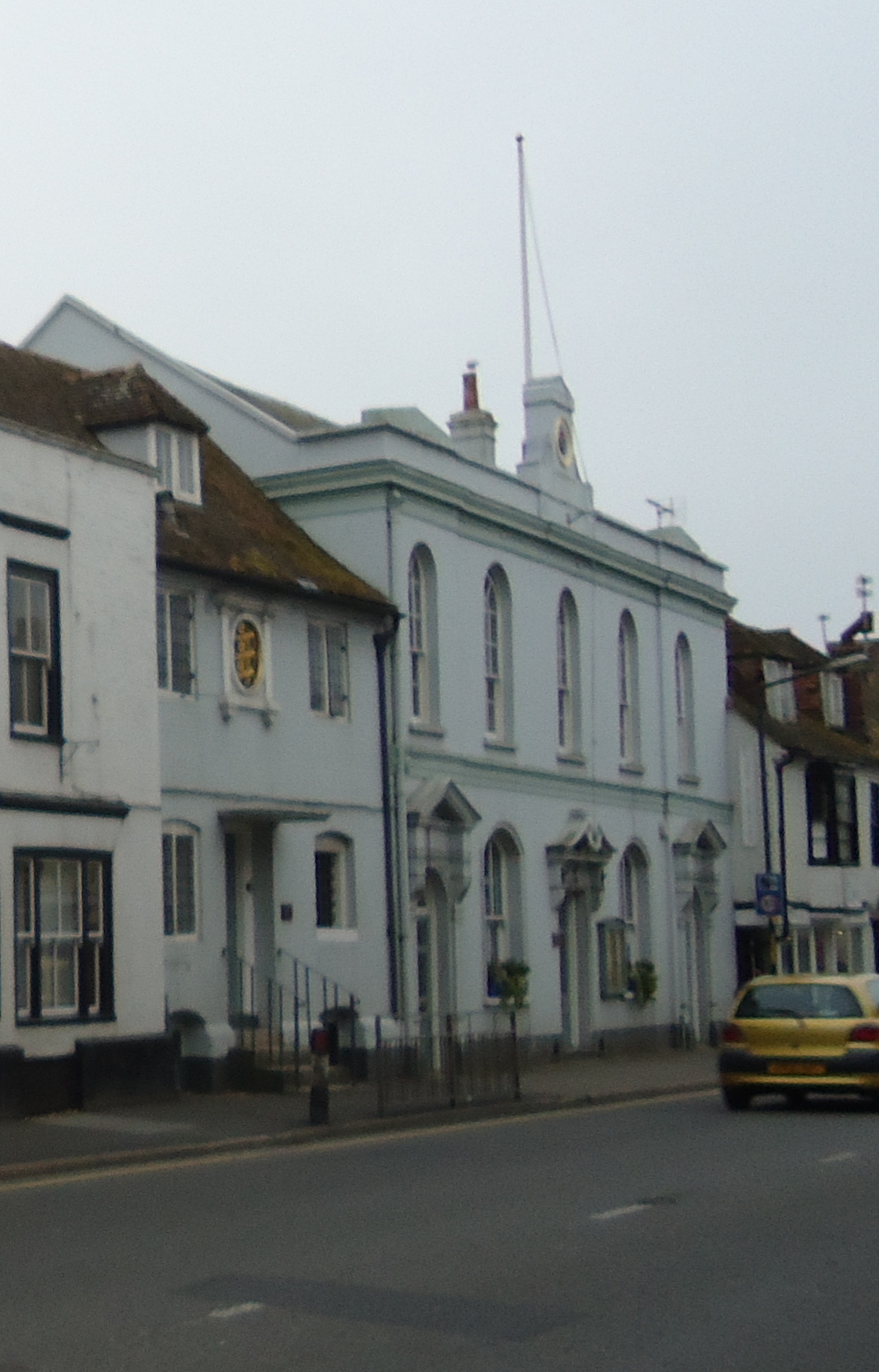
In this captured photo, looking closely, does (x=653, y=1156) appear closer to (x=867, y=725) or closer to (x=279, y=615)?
(x=279, y=615)

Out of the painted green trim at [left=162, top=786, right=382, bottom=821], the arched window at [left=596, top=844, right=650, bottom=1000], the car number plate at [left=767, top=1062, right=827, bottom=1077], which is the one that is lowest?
the car number plate at [left=767, top=1062, right=827, bottom=1077]

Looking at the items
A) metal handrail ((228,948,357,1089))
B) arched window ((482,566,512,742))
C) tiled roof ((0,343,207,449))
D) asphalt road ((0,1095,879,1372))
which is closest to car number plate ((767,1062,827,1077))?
asphalt road ((0,1095,879,1372))

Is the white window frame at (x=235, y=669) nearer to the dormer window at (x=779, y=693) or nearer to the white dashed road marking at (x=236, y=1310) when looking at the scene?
the white dashed road marking at (x=236, y=1310)

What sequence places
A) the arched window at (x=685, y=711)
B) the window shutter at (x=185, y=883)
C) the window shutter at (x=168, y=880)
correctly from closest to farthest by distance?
1. the window shutter at (x=168, y=880)
2. the window shutter at (x=185, y=883)
3. the arched window at (x=685, y=711)

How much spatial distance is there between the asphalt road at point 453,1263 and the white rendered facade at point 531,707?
1368cm

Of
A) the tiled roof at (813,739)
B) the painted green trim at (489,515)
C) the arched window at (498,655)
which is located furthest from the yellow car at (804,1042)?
the tiled roof at (813,739)

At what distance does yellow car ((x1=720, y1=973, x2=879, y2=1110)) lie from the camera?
2211 centimetres

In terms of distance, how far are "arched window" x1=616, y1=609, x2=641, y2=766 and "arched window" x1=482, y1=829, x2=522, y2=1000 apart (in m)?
5.20

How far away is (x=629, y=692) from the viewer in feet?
129

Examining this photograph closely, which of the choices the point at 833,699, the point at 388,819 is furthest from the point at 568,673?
the point at 833,699

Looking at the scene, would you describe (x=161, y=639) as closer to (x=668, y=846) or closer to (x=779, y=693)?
(x=668, y=846)

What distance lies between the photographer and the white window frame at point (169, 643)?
1014 inches

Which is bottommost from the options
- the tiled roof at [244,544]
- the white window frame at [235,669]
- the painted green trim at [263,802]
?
the painted green trim at [263,802]

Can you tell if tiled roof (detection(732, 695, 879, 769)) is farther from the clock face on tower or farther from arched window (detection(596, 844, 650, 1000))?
the clock face on tower
